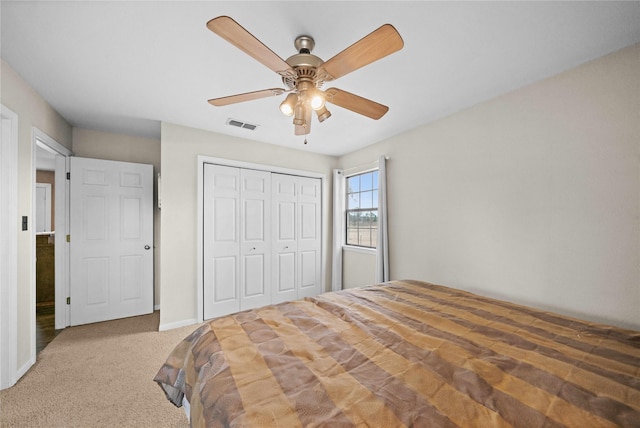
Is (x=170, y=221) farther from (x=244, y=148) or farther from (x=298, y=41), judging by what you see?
(x=298, y=41)

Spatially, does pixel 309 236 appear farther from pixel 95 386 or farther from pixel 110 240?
pixel 95 386

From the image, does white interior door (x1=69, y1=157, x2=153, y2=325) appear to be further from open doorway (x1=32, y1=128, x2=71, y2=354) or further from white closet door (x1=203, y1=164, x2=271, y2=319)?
white closet door (x1=203, y1=164, x2=271, y2=319)

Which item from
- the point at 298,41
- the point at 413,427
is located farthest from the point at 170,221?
the point at 413,427

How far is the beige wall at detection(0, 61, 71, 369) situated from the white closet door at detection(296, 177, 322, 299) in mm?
2875

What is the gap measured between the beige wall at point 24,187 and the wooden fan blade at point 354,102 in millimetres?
2449

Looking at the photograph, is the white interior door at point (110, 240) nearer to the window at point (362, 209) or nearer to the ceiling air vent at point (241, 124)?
the ceiling air vent at point (241, 124)

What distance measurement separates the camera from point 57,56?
5.98 feet

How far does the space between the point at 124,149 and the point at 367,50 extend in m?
3.74

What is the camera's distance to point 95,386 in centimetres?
195

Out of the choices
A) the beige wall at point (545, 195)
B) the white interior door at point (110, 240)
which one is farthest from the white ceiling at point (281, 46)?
the white interior door at point (110, 240)

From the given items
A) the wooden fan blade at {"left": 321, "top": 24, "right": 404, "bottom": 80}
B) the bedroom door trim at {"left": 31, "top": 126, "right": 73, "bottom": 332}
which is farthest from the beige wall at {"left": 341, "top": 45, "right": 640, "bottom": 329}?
the bedroom door trim at {"left": 31, "top": 126, "right": 73, "bottom": 332}

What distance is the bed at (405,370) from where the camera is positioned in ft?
2.58

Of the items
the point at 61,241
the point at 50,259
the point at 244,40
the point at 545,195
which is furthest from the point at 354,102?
the point at 50,259

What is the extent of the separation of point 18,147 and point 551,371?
3.71 metres
